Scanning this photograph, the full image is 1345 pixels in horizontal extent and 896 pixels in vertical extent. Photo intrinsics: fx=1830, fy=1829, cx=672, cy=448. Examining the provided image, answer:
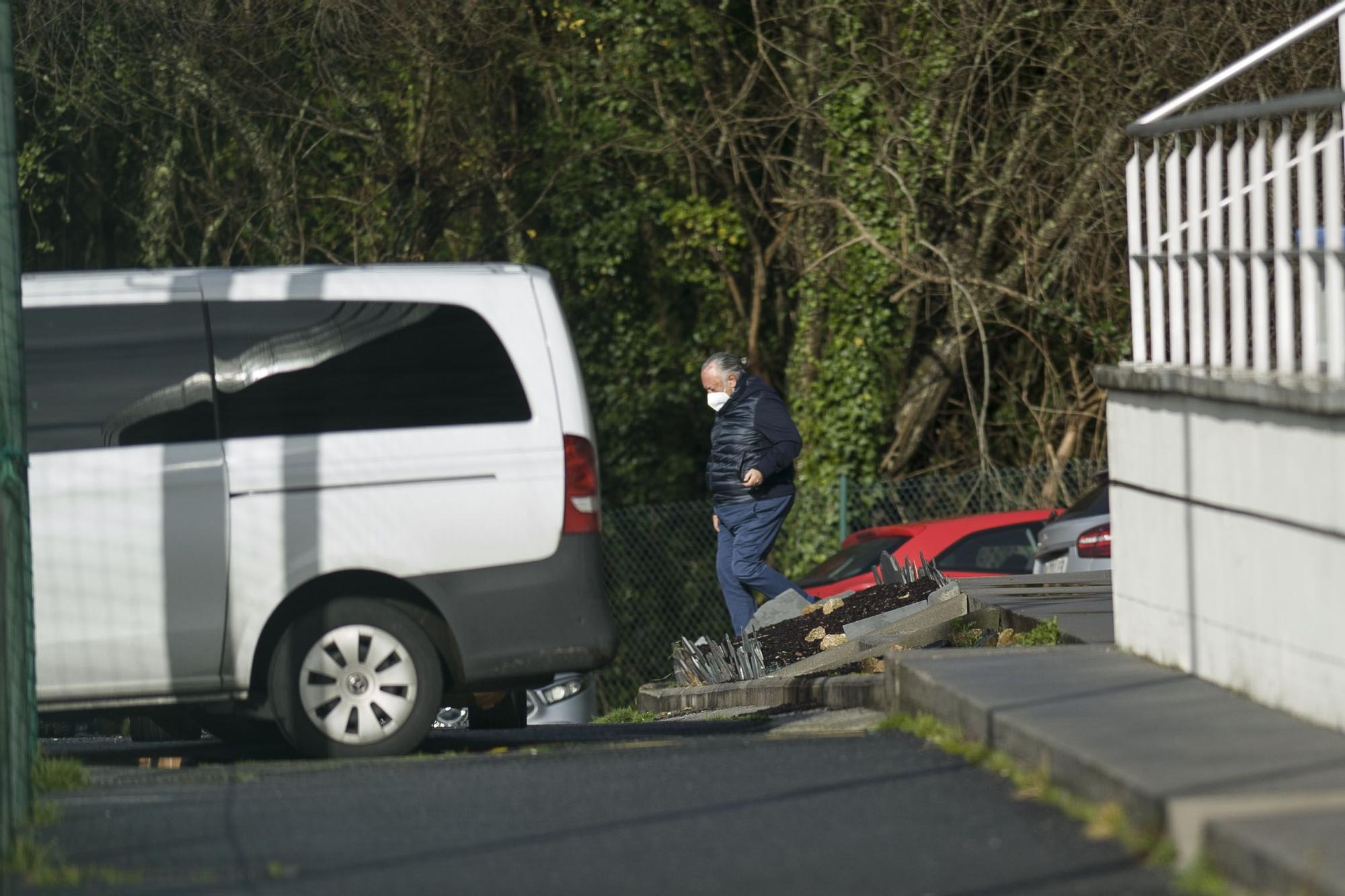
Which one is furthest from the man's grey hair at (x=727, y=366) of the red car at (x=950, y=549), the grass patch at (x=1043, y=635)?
the grass patch at (x=1043, y=635)

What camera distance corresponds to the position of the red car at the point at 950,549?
46.0 ft

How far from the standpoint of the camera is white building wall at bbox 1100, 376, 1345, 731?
18.5ft

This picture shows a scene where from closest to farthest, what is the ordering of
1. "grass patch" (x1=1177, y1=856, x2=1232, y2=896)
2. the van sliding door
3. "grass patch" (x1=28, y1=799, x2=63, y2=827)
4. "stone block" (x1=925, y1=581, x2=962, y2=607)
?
"grass patch" (x1=1177, y1=856, x2=1232, y2=896)
"grass patch" (x1=28, y1=799, x2=63, y2=827)
the van sliding door
"stone block" (x1=925, y1=581, x2=962, y2=607)

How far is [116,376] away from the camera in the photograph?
7.29m

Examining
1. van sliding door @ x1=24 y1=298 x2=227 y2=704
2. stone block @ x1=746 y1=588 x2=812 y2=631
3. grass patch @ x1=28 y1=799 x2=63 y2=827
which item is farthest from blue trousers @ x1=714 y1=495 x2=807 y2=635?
grass patch @ x1=28 y1=799 x2=63 y2=827

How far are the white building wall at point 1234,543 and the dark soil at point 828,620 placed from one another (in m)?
3.38

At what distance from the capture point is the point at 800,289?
19.1 metres

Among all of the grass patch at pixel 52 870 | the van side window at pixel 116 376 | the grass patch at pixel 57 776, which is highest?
the van side window at pixel 116 376

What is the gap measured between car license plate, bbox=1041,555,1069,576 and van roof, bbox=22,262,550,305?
6.68 m

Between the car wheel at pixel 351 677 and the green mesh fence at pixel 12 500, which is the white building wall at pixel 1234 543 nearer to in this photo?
the car wheel at pixel 351 677

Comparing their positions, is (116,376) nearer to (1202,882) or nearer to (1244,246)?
(1244,246)

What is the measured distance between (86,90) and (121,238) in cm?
247

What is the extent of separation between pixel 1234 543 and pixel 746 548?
533 cm

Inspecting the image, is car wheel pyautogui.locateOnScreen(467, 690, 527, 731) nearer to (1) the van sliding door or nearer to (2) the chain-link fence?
(1) the van sliding door
